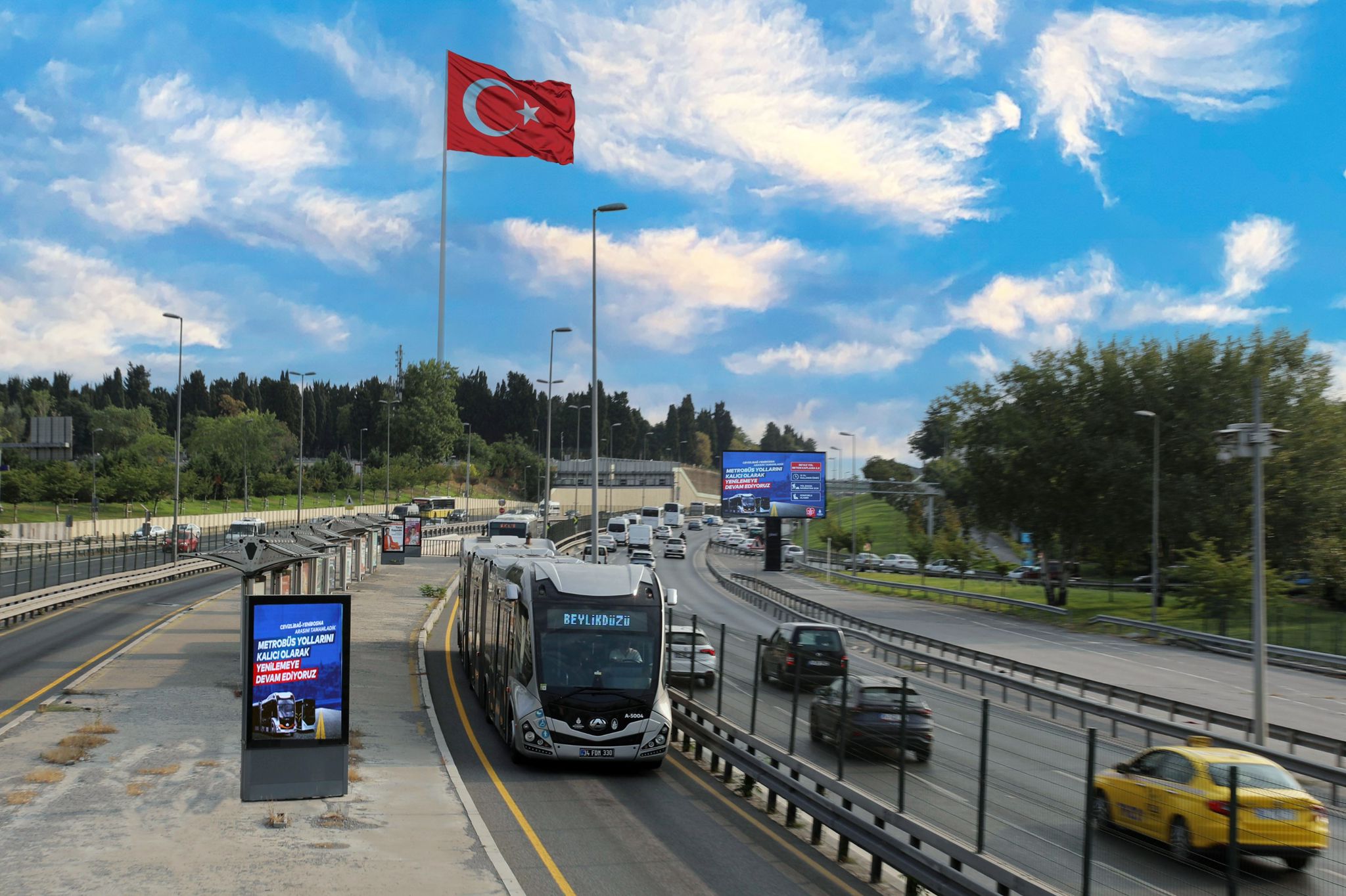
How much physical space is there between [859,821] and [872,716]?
1.14m

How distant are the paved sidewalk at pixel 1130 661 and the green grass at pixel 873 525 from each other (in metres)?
36.7

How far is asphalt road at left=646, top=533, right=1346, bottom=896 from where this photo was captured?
7930 millimetres

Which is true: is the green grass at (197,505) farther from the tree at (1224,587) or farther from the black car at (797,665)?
the black car at (797,665)

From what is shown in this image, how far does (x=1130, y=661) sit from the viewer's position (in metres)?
40.6

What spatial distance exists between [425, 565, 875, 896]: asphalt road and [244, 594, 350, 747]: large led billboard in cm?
233

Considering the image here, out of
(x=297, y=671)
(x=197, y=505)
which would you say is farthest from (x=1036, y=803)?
(x=197, y=505)

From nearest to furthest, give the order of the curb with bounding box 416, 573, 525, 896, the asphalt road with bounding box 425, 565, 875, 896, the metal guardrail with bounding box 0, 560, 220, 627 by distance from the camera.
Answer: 1. the curb with bounding box 416, 573, 525, 896
2. the asphalt road with bounding box 425, 565, 875, 896
3. the metal guardrail with bounding box 0, 560, 220, 627

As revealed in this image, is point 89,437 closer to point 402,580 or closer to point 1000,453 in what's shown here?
point 402,580

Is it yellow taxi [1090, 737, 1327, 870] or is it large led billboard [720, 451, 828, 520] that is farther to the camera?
large led billboard [720, 451, 828, 520]

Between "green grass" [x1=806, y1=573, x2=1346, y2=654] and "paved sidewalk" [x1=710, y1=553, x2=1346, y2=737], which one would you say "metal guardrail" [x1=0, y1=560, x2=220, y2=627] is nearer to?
"paved sidewalk" [x1=710, y1=553, x2=1346, y2=737]

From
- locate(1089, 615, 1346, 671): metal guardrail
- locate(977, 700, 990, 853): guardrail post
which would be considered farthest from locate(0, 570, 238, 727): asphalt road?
locate(1089, 615, 1346, 671): metal guardrail

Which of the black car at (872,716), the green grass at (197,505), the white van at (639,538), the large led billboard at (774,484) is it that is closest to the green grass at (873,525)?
the white van at (639,538)

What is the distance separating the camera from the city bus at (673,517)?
122 metres

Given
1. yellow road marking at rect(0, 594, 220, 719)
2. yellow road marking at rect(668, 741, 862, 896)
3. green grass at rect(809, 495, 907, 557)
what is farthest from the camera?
green grass at rect(809, 495, 907, 557)
